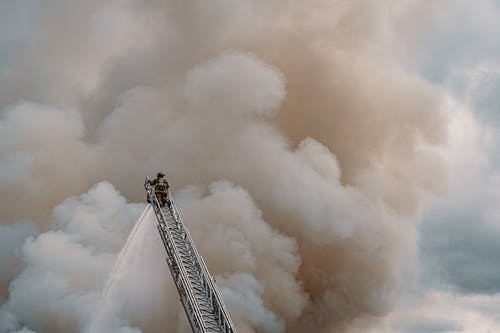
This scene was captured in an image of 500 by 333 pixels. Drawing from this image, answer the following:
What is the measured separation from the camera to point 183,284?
44.2 metres

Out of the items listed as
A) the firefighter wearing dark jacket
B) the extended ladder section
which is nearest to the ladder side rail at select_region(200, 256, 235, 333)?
the extended ladder section

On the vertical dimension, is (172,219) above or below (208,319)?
above

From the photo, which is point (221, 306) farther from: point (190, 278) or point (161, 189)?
point (161, 189)

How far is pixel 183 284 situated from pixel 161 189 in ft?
27.6

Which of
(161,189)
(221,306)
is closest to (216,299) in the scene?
(221,306)

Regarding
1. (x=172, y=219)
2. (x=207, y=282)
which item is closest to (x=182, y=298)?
(x=207, y=282)

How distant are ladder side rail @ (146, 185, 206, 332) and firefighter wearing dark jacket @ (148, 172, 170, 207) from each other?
489mm

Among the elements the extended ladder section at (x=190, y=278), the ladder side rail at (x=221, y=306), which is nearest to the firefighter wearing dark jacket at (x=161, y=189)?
the extended ladder section at (x=190, y=278)

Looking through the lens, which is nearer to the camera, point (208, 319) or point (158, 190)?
point (208, 319)

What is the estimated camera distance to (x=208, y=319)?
4391cm

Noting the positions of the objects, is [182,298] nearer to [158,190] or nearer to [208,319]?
[208,319]

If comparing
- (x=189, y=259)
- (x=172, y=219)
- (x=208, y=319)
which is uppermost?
(x=172, y=219)

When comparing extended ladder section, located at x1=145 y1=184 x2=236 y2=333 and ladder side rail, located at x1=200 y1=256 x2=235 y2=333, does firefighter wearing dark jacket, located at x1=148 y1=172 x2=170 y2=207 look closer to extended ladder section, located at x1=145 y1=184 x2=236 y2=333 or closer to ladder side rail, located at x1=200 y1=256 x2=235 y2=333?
extended ladder section, located at x1=145 y1=184 x2=236 y2=333

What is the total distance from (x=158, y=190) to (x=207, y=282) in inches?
341
